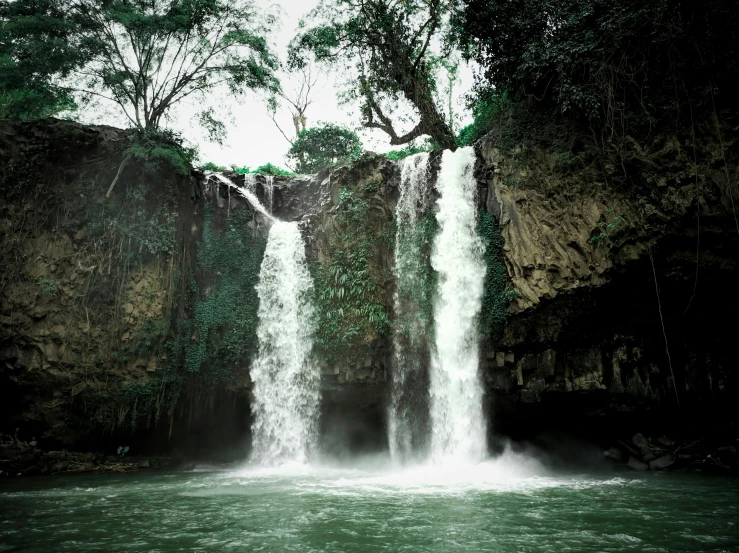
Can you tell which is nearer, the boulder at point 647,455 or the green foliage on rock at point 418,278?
the boulder at point 647,455

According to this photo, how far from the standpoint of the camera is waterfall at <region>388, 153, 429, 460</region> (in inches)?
518

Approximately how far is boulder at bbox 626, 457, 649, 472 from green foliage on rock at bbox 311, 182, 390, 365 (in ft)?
24.0

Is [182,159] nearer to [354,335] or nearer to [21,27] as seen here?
[21,27]

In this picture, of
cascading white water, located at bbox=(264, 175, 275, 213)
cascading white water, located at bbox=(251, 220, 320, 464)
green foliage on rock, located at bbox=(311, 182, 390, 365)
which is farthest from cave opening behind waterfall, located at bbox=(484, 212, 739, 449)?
cascading white water, located at bbox=(264, 175, 275, 213)

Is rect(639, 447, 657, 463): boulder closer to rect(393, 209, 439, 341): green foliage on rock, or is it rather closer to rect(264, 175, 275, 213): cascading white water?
rect(393, 209, 439, 341): green foliage on rock

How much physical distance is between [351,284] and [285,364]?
10.2 feet

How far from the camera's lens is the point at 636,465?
12391 mm

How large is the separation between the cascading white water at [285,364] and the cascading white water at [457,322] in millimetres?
3659

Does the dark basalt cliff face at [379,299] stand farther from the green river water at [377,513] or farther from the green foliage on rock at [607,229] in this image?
the green river water at [377,513]

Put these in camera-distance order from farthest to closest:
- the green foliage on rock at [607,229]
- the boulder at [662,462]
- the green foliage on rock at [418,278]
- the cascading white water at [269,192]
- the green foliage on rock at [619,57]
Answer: the cascading white water at [269,192], the green foliage on rock at [418,278], the boulder at [662,462], the green foliage on rock at [607,229], the green foliage on rock at [619,57]

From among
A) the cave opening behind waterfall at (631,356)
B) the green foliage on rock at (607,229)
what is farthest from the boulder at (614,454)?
the green foliage on rock at (607,229)

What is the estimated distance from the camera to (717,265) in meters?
11.7

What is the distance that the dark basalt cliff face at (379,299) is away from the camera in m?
11.9

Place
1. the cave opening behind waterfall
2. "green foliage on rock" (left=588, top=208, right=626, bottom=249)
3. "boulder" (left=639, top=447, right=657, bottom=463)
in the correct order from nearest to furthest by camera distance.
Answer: "green foliage on rock" (left=588, top=208, right=626, bottom=249) → the cave opening behind waterfall → "boulder" (left=639, top=447, right=657, bottom=463)
